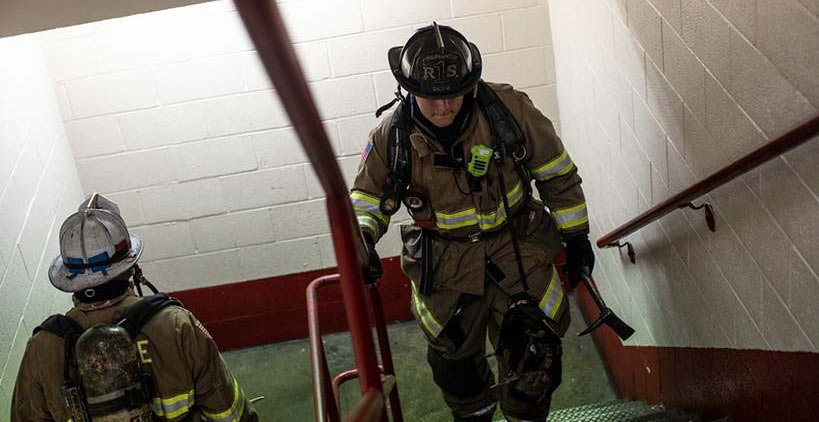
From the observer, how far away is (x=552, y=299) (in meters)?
4.01

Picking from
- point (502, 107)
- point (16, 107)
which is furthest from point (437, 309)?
point (16, 107)

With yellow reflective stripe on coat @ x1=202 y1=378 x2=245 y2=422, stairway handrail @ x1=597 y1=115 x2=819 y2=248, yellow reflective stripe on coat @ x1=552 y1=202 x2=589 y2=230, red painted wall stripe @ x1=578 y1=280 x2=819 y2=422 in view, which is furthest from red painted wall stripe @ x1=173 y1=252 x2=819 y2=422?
yellow reflective stripe on coat @ x1=202 y1=378 x2=245 y2=422

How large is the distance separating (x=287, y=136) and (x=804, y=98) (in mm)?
3749

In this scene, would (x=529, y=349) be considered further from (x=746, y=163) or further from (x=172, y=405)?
(x=746, y=163)

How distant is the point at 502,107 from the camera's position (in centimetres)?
373

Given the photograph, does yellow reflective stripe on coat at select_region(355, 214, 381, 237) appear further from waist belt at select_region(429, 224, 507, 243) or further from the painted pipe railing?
the painted pipe railing

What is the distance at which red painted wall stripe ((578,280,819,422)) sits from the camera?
2.75m

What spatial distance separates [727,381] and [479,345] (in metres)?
1.13

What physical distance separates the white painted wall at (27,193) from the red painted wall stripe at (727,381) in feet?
9.06

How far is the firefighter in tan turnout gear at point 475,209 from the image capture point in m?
3.67

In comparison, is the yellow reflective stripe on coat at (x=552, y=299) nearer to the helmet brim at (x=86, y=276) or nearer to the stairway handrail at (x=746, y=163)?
the stairway handrail at (x=746, y=163)

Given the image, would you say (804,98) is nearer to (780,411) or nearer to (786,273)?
(786,273)

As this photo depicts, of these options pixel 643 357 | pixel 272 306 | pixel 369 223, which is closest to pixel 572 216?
pixel 369 223

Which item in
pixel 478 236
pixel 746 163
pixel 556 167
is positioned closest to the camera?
pixel 746 163
